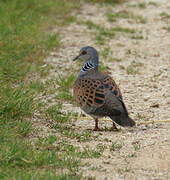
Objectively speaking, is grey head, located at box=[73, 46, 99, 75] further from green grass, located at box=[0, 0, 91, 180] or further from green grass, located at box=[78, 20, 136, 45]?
green grass, located at box=[78, 20, 136, 45]

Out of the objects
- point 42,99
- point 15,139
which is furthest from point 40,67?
point 15,139

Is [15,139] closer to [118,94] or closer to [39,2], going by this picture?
[118,94]

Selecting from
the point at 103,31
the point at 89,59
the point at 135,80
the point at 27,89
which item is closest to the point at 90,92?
the point at 89,59

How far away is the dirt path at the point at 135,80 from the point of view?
5.83m

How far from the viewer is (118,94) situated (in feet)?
22.9

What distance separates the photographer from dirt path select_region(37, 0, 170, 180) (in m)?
5.83

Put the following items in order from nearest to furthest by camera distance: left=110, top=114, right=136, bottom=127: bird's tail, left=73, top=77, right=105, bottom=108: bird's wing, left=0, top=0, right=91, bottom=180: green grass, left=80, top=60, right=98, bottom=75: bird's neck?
left=0, top=0, right=91, bottom=180: green grass < left=110, top=114, right=136, bottom=127: bird's tail < left=73, top=77, right=105, bottom=108: bird's wing < left=80, top=60, right=98, bottom=75: bird's neck

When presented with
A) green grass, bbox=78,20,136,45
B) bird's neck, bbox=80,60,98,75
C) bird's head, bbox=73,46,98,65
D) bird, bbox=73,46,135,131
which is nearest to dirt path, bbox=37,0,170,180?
green grass, bbox=78,20,136,45

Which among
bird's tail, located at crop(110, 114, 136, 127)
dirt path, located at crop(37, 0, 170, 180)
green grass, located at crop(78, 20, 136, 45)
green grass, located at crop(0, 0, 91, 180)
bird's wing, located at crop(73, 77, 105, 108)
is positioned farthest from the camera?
green grass, located at crop(78, 20, 136, 45)

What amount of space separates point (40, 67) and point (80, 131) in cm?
307

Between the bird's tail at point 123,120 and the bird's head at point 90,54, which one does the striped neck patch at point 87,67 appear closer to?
the bird's head at point 90,54

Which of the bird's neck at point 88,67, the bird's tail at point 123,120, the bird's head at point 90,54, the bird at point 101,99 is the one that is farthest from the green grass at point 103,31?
the bird's tail at point 123,120

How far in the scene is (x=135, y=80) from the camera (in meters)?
9.62

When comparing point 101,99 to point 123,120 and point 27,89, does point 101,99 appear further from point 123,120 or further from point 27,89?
point 27,89
